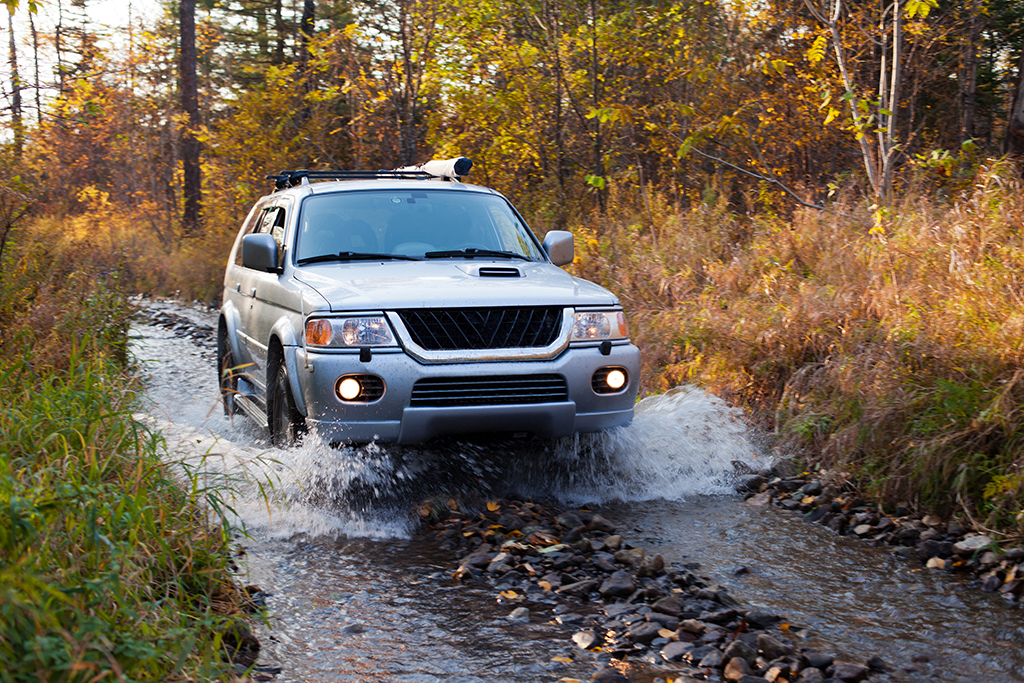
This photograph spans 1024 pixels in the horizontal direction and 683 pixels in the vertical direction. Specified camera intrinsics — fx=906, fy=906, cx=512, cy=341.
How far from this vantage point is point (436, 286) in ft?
17.1

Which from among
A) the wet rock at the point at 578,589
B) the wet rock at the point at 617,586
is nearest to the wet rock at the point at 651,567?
the wet rock at the point at 617,586

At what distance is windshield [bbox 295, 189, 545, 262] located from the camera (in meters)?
6.17

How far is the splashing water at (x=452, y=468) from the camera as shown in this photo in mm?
5109

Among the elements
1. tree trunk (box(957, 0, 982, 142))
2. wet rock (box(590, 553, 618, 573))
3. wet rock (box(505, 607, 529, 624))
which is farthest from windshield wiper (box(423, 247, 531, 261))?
tree trunk (box(957, 0, 982, 142))

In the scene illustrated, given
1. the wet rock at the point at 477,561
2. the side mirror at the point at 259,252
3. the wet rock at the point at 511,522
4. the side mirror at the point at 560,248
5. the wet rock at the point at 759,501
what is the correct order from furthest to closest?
the side mirror at the point at 560,248
the side mirror at the point at 259,252
the wet rock at the point at 759,501
the wet rock at the point at 511,522
the wet rock at the point at 477,561

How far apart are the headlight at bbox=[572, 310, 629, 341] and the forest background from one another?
1676 mm

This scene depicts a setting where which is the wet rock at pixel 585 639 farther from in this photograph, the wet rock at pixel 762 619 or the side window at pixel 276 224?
the side window at pixel 276 224

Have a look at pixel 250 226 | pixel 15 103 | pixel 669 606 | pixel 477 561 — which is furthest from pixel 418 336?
pixel 15 103

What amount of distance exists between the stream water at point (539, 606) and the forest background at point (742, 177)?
0.74 meters

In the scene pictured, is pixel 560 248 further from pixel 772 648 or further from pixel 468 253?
pixel 772 648

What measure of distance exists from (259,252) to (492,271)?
1.59 m

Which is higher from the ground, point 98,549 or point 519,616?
point 98,549

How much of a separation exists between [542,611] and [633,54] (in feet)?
33.0

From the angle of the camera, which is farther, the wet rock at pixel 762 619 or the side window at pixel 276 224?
the side window at pixel 276 224
